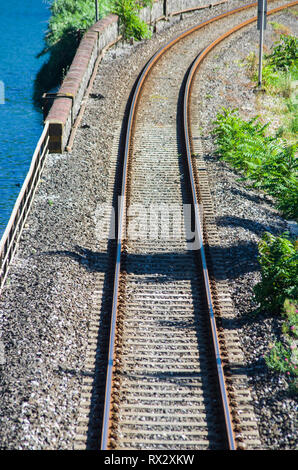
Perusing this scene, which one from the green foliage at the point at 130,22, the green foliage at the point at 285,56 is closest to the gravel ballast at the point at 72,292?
the green foliage at the point at 285,56

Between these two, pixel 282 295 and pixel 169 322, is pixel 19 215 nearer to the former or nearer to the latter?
pixel 169 322

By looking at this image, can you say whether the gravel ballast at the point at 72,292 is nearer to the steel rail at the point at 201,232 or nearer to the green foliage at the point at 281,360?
the green foliage at the point at 281,360

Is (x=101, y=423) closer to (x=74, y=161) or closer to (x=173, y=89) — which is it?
(x=74, y=161)

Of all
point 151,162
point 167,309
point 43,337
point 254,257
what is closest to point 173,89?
point 151,162

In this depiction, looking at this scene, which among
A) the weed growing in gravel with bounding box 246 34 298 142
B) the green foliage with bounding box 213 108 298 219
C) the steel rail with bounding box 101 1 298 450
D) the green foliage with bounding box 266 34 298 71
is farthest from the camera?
the green foliage with bounding box 266 34 298 71

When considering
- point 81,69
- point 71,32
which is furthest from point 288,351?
point 71,32

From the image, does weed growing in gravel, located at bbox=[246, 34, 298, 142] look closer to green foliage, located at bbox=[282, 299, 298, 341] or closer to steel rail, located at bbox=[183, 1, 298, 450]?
steel rail, located at bbox=[183, 1, 298, 450]

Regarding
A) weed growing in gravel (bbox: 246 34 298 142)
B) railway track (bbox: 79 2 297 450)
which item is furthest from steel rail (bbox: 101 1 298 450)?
weed growing in gravel (bbox: 246 34 298 142)
